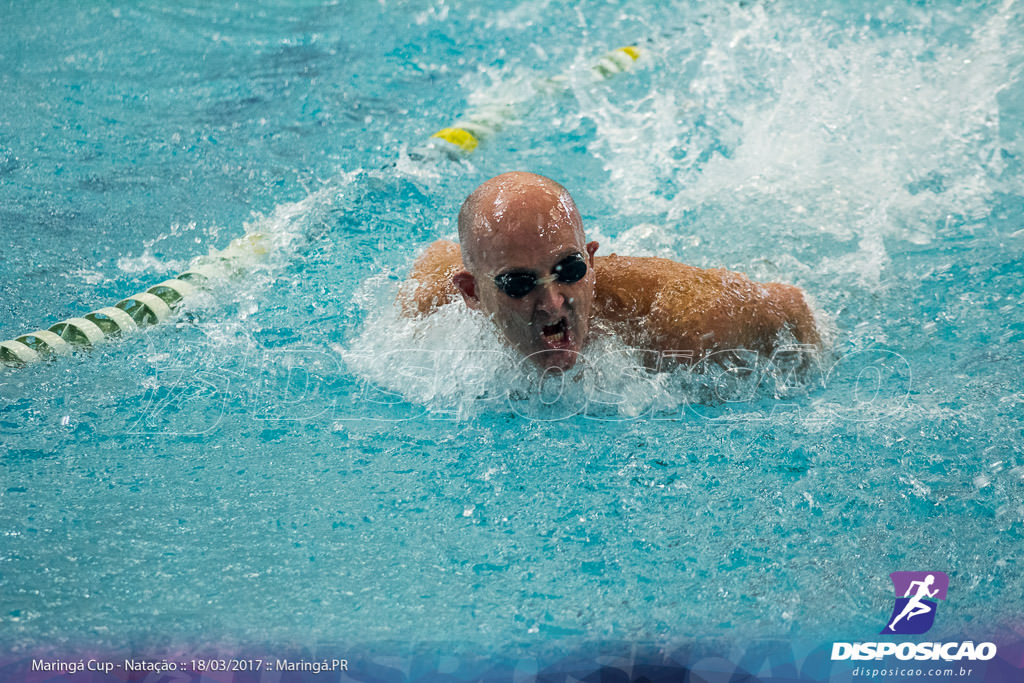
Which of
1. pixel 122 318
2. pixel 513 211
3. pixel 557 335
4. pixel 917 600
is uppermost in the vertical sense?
pixel 122 318

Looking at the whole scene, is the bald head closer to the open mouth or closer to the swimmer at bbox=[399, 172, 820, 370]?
the swimmer at bbox=[399, 172, 820, 370]

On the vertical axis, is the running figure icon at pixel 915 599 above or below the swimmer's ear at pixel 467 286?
below

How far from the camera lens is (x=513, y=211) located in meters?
2.28

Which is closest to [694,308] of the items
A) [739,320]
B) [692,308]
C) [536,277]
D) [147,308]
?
[692,308]

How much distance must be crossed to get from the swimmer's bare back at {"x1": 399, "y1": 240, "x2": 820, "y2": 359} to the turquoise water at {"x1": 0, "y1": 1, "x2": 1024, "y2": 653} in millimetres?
98

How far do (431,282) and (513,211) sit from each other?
29.1 inches

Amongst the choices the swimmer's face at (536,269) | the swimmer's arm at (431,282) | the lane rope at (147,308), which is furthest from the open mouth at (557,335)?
the lane rope at (147,308)

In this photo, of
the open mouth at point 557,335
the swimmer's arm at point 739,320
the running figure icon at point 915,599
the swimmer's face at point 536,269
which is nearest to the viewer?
the running figure icon at point 915,599

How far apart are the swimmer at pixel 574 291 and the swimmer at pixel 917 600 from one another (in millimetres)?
836

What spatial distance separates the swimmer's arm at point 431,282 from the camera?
2869 mm

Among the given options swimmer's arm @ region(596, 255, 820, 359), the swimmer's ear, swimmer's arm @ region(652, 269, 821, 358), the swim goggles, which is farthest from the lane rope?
swimmer's arm @ region(652, 269, 821, 358)

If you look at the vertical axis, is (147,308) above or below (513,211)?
above

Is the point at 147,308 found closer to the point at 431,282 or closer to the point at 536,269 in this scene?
the point at 431,282

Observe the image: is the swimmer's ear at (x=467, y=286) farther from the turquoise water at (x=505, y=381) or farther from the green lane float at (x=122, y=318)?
the green lane float at (x=122, y=318)
